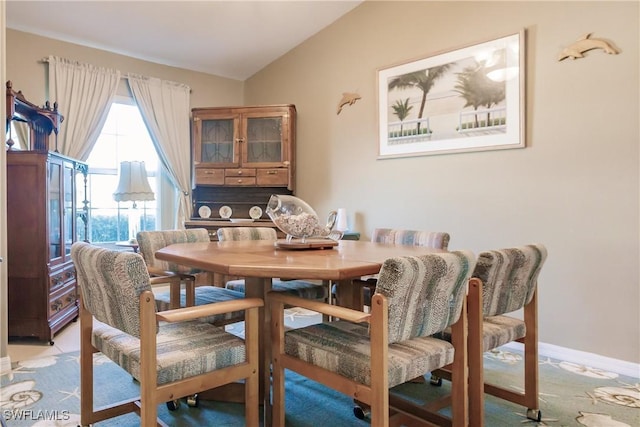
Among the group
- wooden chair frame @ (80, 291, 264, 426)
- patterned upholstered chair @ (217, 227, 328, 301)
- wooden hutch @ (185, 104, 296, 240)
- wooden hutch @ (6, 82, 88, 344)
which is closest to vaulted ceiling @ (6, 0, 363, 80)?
wooden hutch @ (185, 104, 296, 240)

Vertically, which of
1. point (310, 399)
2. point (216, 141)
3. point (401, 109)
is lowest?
point (310, 399)

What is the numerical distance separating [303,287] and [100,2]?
2.89m

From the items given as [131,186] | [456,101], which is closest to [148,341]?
[456,101]

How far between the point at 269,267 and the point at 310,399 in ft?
3.28

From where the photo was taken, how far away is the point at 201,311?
139 centimetres

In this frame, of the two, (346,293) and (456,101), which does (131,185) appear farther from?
(456,101)

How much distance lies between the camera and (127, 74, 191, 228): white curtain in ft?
14.6

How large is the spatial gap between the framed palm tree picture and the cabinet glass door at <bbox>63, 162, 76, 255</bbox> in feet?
8.55

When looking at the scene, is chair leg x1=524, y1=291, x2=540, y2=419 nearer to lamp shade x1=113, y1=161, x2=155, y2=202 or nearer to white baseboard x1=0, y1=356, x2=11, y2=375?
white baseboard x1=0, y1=356, x2=11, y2=375

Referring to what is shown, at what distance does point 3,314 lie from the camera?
2.46 metres

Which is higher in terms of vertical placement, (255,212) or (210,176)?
(210,176)

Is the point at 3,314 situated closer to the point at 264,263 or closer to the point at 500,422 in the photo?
the point at 264,263

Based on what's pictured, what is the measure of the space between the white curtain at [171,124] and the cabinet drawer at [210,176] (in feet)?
0.82

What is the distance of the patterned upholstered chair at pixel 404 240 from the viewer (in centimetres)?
240
